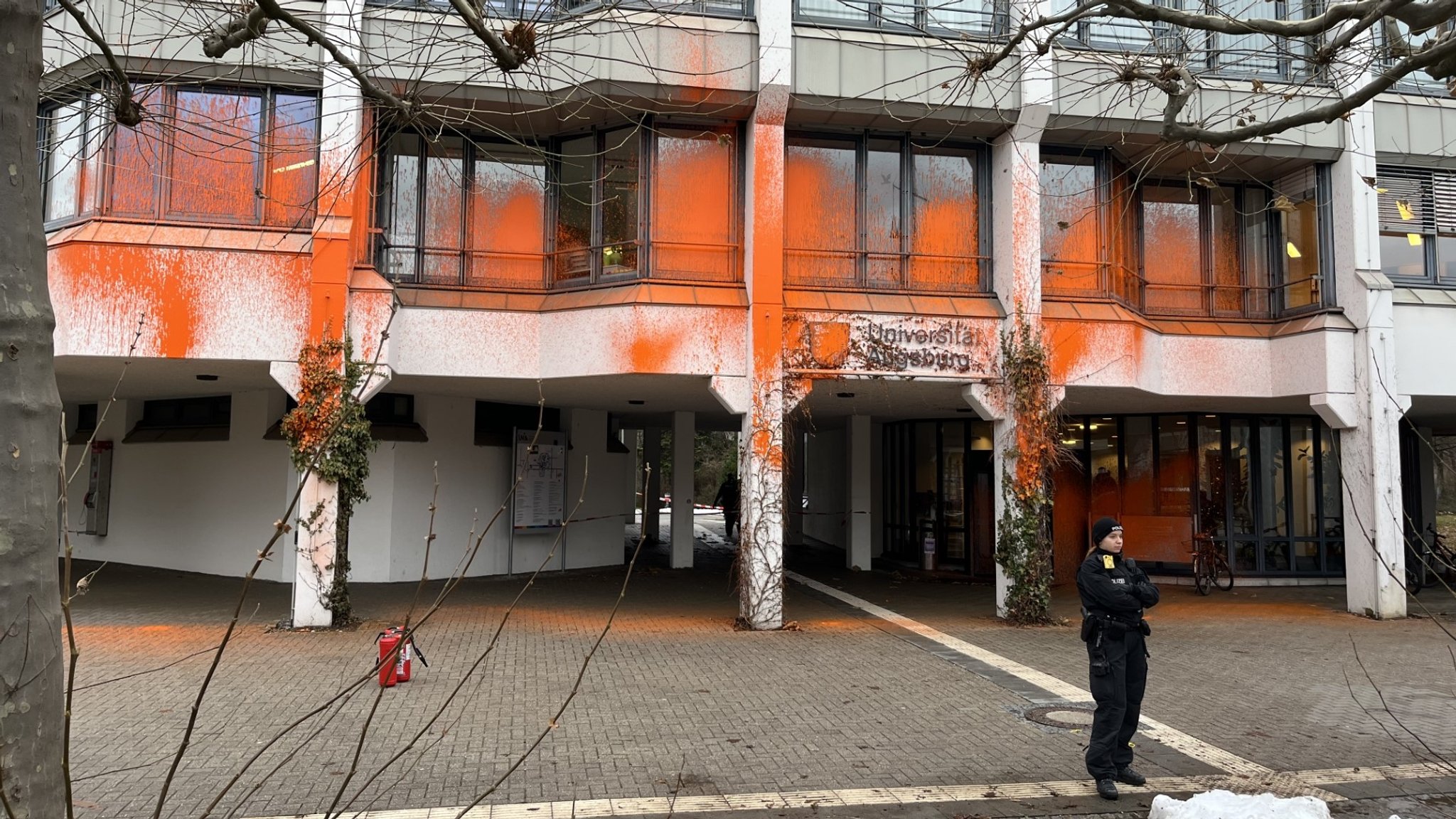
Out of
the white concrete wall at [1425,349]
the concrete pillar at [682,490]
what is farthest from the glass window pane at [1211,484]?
the concrete pillar at [682,490]

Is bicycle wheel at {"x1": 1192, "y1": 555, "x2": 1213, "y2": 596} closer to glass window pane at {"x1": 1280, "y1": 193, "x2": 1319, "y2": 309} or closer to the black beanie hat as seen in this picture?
glass window pane at {"x1": 1280, "y1": 193, "x2": 1319, "y2": 309}

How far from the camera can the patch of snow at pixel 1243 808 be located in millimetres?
4559

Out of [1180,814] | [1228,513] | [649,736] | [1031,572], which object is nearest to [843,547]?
[1228,513]

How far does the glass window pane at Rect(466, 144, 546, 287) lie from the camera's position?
506 inches

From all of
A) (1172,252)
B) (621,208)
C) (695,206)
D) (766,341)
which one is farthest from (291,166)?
(1172,252)

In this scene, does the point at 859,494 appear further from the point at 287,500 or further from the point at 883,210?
the point at 287,500

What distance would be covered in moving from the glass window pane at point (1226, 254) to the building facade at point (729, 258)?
0.22ft

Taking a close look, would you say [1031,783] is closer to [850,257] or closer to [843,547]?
[850,257]

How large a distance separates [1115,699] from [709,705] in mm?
3382

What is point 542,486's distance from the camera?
16.3 m

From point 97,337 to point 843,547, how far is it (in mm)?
16579

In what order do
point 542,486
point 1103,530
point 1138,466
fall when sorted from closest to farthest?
point 1103,530, point 542,486, point 1138,466

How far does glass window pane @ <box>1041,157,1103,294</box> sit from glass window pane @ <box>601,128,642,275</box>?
18.7 feet

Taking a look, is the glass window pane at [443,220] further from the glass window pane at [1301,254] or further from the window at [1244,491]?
the window at [1244,491]
